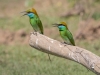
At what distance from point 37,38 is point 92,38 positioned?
4.81m

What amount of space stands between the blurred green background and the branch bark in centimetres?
104

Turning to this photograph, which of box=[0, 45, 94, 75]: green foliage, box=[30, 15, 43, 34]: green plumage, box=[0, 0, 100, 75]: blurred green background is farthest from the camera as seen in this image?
box=[0, 0, 100, 75]: blurred green background

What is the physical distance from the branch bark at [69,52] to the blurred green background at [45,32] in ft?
3.42

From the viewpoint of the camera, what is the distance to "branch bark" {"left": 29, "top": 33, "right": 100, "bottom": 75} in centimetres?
587

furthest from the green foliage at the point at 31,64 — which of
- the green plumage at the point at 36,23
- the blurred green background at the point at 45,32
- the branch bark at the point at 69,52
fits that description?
the branch bark at the point at 69,52

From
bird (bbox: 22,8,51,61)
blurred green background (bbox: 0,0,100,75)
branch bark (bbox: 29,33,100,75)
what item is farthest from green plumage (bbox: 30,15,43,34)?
blurred green background (bbox: 0,0,100,75)

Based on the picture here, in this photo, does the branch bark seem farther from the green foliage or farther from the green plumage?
the green foliage

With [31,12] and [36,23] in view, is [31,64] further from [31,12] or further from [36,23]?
[31,12]

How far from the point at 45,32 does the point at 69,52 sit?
590 centimetres

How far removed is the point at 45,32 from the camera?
40.5 ft

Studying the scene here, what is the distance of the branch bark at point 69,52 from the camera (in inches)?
231

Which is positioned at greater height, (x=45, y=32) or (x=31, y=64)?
(x=45, y=32)

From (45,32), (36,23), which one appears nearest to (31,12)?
(36,23)

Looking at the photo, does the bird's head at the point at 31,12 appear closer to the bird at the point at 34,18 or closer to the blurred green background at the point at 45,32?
the bird at the point at 34,18
